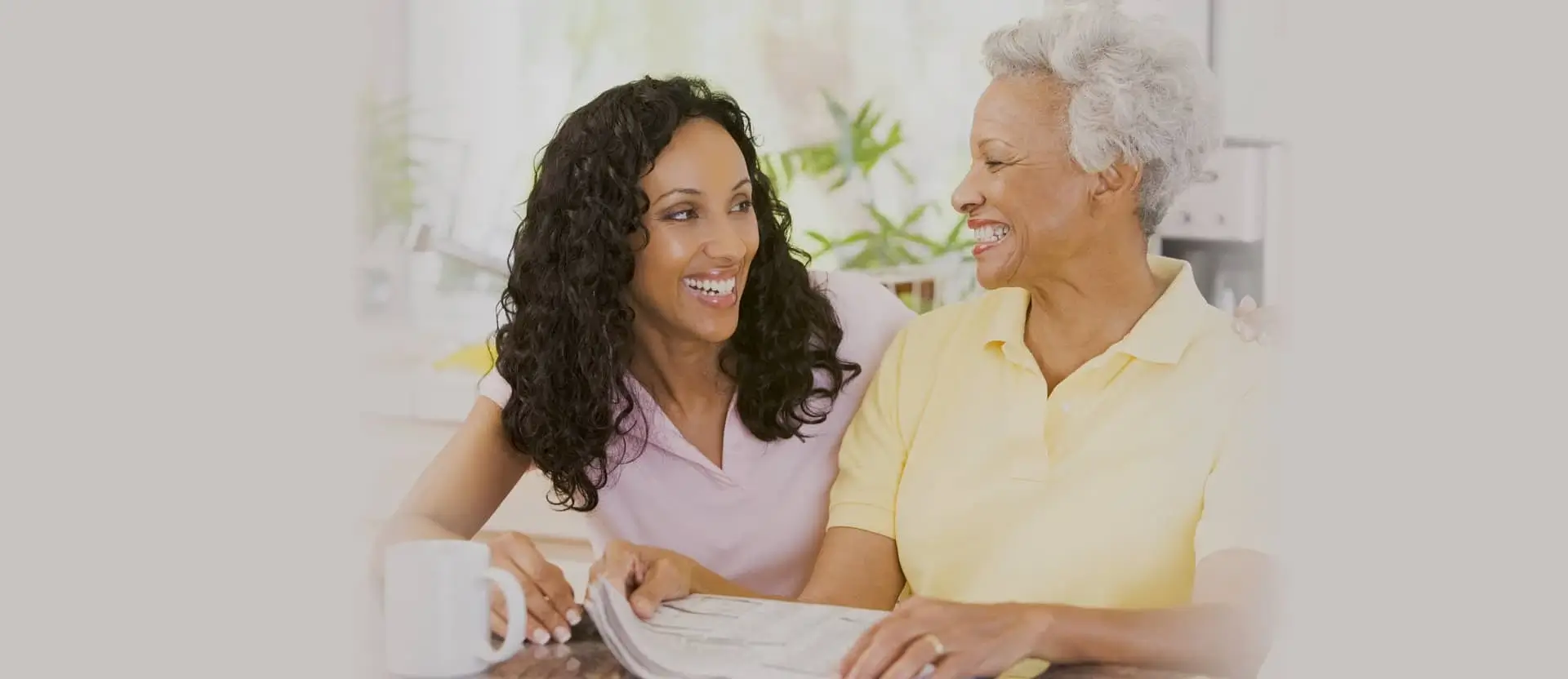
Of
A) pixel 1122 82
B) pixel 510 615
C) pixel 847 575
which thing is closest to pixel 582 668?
pixel 510 615

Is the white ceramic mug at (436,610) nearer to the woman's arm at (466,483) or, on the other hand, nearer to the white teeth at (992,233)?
the woman's arm at (466,483)

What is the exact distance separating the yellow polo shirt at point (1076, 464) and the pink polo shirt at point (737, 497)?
0.43 ft

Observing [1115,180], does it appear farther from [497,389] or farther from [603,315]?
[497,389]

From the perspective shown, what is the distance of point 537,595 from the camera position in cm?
122

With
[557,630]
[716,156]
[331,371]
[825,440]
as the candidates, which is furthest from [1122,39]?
[331,371]

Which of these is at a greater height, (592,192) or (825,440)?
(592,192)

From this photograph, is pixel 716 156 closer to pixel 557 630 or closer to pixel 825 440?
pixel 825 440

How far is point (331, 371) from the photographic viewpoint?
208 cm

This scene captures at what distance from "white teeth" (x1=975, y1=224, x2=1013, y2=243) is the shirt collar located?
3.9 inches

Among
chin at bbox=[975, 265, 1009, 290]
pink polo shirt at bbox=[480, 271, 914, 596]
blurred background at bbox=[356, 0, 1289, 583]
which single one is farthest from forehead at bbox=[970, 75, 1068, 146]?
blurred background at bbox=[356, 0, 1289, 583]

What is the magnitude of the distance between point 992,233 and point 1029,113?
0.13 m

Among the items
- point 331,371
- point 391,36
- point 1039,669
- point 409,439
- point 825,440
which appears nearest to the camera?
point 1039,669

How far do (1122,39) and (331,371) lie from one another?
1223 mm

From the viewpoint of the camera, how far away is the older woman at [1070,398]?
1.40m
